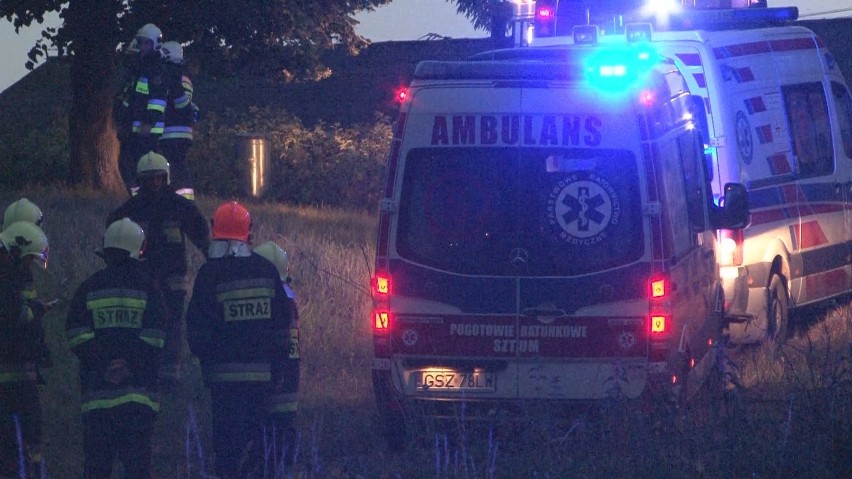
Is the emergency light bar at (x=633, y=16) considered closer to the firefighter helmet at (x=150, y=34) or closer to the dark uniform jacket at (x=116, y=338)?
the firefighter helmet at (x=150, y=34)

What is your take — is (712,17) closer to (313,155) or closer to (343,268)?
(343,268)

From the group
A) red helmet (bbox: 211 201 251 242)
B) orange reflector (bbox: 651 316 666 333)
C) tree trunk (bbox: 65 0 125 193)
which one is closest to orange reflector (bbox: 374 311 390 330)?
red helmet (bbox: 211 201 251 242)

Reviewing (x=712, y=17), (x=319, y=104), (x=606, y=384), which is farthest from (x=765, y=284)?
(x=319, y=104)

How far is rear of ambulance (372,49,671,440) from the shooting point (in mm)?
7863

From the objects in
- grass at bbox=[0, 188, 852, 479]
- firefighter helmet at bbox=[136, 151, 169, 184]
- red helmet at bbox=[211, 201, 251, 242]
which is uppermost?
firefighter helmet at bbox=[136, 151, 169, 184]

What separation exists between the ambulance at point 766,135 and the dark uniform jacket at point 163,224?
3388mm

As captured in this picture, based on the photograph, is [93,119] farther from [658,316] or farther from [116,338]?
[658,316]

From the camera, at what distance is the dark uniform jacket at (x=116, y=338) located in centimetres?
712

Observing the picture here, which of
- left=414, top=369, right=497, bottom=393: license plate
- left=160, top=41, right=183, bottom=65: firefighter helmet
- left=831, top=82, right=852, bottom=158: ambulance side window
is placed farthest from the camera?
left=831, top=82, right=852, bottom=158: ambulance side window

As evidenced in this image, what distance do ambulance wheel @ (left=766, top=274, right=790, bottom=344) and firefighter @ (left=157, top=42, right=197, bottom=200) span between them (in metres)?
5.11

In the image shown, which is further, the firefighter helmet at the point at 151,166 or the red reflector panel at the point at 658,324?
the firefighter helmet at the point at 151,166

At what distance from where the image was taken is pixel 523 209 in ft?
26.1

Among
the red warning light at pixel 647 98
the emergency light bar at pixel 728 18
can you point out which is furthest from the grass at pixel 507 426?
the emergency light bar at pixel 728 18

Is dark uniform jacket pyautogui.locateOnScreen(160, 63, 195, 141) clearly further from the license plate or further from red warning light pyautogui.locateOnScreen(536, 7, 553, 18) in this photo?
the license plate
